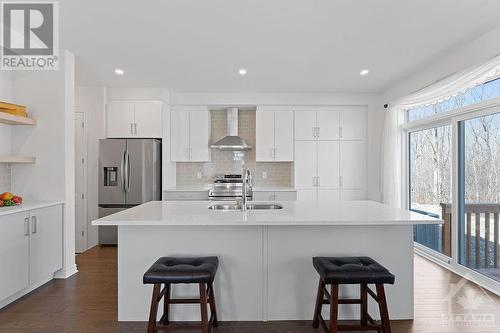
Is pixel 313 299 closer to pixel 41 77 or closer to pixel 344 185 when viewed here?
pixel 344 185

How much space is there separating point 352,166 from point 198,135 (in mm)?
2772

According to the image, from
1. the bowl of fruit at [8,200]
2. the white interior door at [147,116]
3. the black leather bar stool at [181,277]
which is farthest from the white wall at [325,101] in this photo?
Result: the black leather bar stool at [181,277]

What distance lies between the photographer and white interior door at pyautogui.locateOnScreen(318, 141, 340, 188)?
17.0ft

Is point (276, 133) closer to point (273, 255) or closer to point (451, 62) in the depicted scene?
point (451, 62)

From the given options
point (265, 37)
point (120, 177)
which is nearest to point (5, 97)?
point (120, 177)

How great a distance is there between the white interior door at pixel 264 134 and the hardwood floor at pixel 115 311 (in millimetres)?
2872

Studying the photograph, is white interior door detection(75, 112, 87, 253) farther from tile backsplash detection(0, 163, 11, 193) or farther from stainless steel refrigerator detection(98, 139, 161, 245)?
tile backsplash detection(0, 163, 11, 193)

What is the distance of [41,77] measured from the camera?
337 cm

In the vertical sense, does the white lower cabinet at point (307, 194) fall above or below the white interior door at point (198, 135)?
below

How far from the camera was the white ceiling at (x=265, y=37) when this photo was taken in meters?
2.48

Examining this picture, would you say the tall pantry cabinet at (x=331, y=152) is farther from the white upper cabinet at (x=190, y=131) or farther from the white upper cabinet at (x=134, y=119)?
the white upper cabinet at (x=134, y=119)

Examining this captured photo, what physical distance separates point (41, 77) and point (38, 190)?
1280 mm

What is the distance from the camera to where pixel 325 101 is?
5191mm

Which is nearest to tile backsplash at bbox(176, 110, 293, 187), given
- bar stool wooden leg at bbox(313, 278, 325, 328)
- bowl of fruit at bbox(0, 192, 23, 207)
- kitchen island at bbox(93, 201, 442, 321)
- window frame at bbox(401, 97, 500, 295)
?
window frame at bbox(401, 97, 500, 295)
